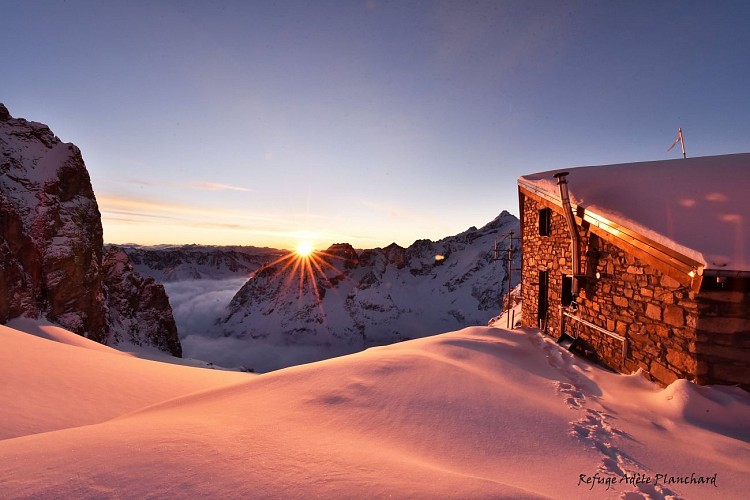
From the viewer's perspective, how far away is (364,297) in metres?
102

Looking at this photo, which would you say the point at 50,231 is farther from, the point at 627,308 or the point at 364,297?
the point at 364,297

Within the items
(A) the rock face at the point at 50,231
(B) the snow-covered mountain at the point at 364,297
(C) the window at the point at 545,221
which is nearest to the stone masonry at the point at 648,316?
(C) the window at the point at 545,221

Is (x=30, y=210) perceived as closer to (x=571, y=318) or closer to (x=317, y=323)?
(x=571, y=318)

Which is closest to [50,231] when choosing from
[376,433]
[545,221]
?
[376,433]

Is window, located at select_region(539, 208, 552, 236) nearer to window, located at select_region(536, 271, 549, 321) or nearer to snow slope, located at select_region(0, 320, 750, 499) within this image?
window, located at select_region(536, 271, 549, 321)

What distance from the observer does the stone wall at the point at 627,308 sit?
5008mm

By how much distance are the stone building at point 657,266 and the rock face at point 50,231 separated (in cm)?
3350

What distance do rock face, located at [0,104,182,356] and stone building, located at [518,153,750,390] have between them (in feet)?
110

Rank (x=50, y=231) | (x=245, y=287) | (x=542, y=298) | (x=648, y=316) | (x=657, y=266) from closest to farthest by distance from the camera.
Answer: (x=657, y=266) < (x=648, y=316) < (x=542, y=298) < (x=50, y=231) < (x=245, y=287)

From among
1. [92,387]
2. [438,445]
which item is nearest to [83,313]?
[92,387]

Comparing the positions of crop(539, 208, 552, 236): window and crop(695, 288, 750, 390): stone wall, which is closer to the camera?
crop(695, 288, 750, 390): stone wall

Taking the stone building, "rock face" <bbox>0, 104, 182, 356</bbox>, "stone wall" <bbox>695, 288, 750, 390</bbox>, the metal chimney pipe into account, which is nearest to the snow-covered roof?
the stone building

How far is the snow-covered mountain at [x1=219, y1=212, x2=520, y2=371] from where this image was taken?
89.0 meters

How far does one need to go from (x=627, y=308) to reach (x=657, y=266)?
1251mm
